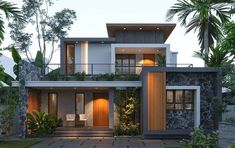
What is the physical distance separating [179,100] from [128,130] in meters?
3.39

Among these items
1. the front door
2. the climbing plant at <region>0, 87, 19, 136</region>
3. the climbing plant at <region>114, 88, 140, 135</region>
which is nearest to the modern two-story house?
the front door

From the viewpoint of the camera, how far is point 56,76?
25.6m

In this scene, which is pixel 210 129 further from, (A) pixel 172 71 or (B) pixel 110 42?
(B) pixel 110 42

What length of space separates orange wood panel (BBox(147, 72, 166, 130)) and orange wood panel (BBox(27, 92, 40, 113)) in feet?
24.4

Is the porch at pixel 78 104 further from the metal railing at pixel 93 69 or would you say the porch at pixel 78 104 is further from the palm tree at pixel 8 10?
the palm tree at pixel 8 10

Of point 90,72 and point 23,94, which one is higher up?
point 90,72

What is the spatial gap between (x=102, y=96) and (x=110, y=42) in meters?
3.71

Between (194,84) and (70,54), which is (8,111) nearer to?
(70,54)

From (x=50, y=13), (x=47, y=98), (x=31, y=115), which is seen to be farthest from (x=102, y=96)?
(x=50, y=13)

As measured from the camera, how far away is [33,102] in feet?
88.4

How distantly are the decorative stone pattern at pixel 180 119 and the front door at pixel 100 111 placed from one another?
650 centimetres

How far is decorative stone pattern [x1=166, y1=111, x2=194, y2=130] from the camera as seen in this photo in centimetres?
2311

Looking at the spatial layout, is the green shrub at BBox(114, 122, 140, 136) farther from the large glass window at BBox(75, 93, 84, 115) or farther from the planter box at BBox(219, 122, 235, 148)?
the planter box at BBox(219, 122, 235, 148)

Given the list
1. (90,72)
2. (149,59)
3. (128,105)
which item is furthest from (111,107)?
(149,59)
